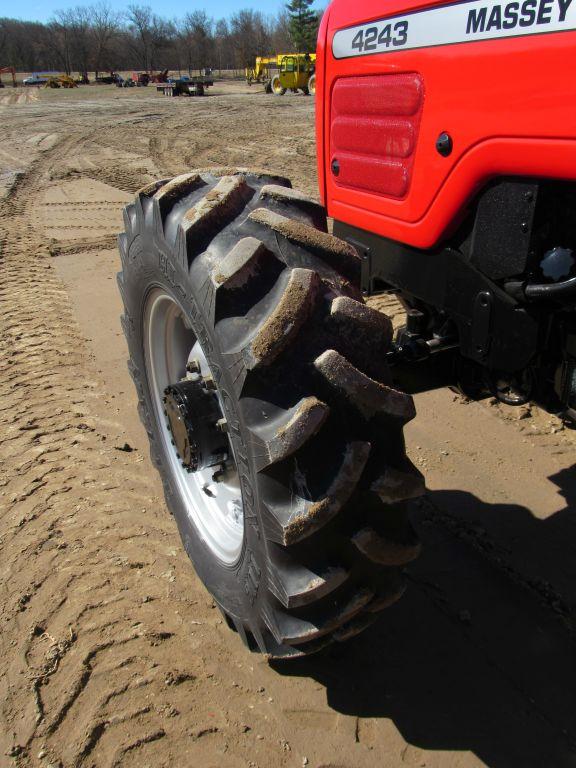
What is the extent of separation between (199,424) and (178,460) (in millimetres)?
520

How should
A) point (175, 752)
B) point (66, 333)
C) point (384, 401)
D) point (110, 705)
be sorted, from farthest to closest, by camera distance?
1. point (66, 333)
2. point (110, 705)
3. point (175, 752)
4. point (384, 401)

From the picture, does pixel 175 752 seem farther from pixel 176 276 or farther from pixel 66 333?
pixel 66 333

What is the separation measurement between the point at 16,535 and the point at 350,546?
1593mm

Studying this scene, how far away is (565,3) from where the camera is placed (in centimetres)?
135

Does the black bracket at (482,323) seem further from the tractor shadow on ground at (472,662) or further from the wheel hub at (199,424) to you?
the tractor shadow on ground at (472,662)

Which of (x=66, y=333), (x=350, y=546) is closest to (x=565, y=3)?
(x=350, y=546)

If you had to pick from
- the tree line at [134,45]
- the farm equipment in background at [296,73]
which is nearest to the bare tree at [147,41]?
the tree line at [134,45]

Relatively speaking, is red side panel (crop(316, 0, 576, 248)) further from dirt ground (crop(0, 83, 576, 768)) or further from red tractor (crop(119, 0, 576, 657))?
dirt ground (crop(0, 83, 576, 768))

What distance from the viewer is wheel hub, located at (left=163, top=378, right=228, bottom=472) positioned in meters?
2.03

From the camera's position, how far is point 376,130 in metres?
2.14

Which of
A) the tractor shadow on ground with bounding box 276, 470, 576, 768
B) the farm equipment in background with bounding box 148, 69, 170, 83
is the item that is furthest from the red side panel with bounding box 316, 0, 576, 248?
the farm equipment in background with bounding box 148, 69, 170, 83

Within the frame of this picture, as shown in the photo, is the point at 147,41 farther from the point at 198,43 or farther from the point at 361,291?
the point at 361,291

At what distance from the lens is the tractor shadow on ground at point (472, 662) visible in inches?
71.9

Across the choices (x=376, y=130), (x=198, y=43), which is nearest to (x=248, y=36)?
(x=198, y=43)
